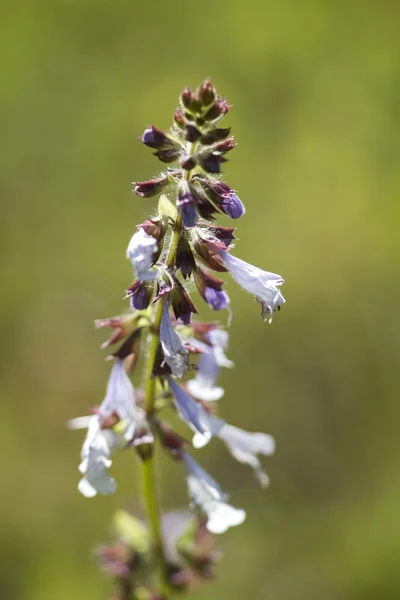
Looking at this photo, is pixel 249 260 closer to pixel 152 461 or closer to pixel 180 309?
pixel 152 461

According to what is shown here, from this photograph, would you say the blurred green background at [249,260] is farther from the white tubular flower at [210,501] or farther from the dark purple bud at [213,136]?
the dark purple bud at [213,136]

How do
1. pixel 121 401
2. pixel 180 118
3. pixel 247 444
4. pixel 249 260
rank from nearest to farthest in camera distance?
1. pixel 180 118
2. pixel 121 401
3. pixel 247 444
4. pixel 249 260

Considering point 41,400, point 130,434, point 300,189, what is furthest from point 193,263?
point 300,189

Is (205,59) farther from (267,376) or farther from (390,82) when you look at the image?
(267,376)

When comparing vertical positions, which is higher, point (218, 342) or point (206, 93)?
point (206, 93)

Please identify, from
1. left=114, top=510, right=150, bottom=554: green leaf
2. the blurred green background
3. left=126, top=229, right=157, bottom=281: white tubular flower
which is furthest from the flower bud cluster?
the blurred green background

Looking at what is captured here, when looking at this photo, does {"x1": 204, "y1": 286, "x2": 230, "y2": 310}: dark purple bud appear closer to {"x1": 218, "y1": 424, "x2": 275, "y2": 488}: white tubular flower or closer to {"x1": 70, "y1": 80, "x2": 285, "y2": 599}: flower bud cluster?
{"x1": 70, "y1": 80, "x2": 285, "y2": 599}: flower bud cluster

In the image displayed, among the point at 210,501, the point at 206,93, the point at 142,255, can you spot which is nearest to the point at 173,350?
the point at 142,255

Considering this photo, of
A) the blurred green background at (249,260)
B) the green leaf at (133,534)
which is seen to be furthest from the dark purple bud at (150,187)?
the blurred green background at (249,260)
